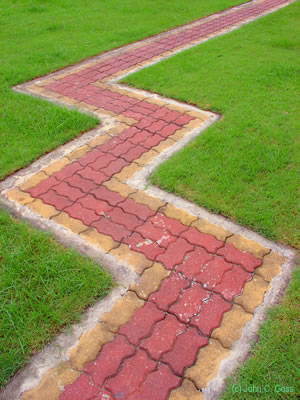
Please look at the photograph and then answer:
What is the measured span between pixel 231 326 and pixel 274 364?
366mm

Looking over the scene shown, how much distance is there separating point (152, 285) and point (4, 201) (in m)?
1.83

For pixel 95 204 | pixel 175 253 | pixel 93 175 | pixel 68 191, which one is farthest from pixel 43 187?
pixel 175 253

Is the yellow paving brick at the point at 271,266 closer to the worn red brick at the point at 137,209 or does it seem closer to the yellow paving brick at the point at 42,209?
the worn red brick at the point at 137,209

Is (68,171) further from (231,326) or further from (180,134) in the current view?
(231,326)

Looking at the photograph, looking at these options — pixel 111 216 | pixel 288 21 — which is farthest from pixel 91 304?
pixel 288 21

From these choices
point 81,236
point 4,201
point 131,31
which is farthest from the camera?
point 131,31

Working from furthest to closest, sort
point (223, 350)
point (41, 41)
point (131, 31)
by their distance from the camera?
point (131, 31), point (41, 41), point (223, 350)

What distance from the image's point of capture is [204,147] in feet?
14.0

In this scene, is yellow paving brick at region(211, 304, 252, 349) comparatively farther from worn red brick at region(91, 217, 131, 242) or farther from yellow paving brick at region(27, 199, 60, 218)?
Result: yellow paving brick at region(27, 199, 60, 218)

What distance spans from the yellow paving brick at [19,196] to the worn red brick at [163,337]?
190 centimetres

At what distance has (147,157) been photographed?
13.7ft

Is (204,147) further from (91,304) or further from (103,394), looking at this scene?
(103,394)

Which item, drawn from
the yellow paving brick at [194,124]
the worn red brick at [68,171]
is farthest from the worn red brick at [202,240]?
the yellow paving brick at [194,124]

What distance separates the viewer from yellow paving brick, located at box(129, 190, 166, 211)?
3.52m
